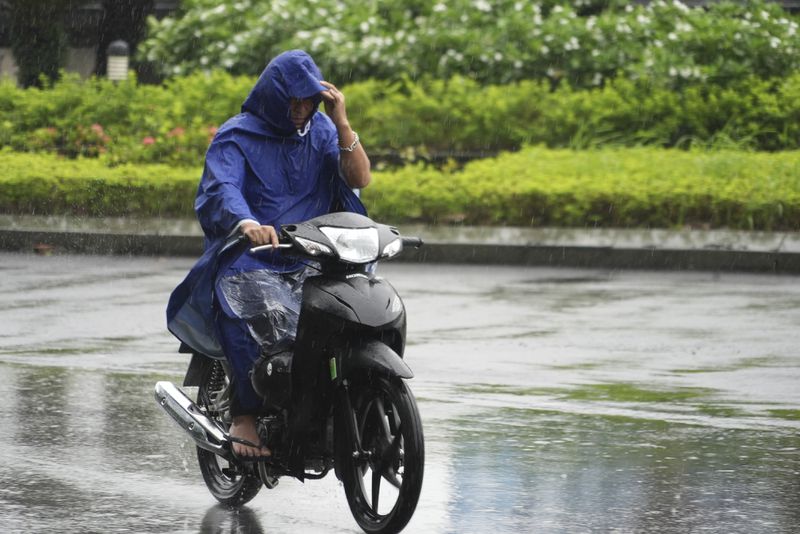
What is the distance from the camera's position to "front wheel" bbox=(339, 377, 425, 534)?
5664 mm

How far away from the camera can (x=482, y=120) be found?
66.2 ft

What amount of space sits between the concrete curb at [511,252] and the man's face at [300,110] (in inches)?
373

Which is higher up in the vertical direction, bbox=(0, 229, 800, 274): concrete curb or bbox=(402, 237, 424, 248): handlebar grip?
bbox=(402, 237, 424, 248): handlebar grip

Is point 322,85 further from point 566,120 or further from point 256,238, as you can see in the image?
point 566,120

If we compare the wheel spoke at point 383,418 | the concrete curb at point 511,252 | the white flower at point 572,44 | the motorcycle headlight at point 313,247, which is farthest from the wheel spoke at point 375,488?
the white flower at point 572,44

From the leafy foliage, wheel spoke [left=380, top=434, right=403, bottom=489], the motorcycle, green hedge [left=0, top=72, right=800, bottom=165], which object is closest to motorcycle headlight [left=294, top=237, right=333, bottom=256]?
the motorcycle

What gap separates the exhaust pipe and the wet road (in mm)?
279

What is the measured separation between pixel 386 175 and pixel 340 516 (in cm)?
1179

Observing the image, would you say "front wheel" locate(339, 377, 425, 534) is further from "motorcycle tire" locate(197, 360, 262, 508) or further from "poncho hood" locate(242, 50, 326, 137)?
"poncho hood" locate(242, 50, 326, 137)

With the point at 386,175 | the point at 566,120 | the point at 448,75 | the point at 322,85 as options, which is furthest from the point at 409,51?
the point at 322,85

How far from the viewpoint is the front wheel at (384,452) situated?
18.6 feet

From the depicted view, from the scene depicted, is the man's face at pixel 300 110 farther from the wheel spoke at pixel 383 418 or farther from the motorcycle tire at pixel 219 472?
the wheel spoke at pixel 383 418

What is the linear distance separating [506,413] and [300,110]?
2692mm

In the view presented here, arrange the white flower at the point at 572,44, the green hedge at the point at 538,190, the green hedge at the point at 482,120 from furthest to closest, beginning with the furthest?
the white flower at the point at 572,44 → the green hedge at the point at 482,120 → the green hedge at the point at 538,190
